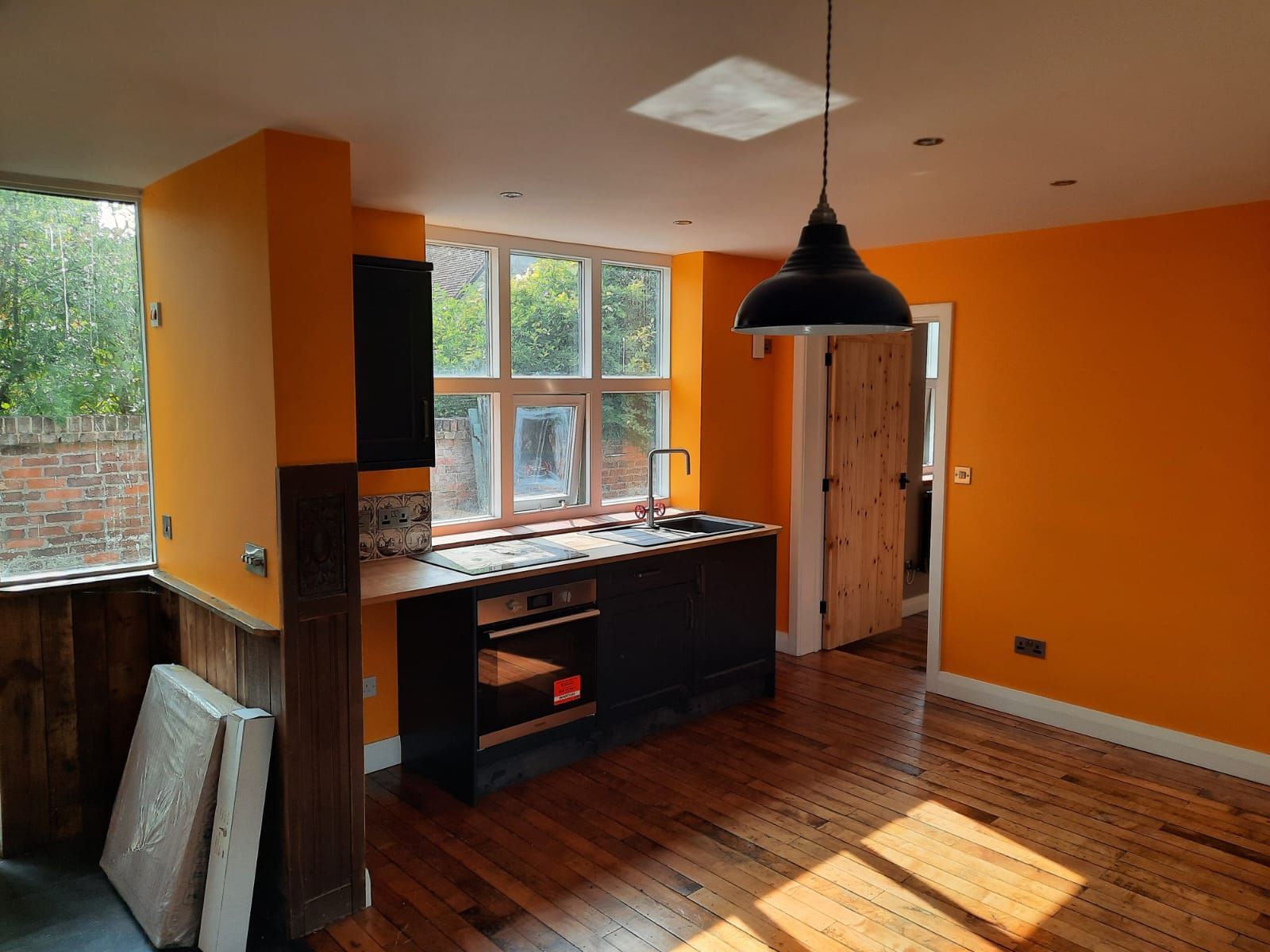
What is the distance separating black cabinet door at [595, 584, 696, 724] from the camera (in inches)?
162

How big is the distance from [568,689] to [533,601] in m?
0.48

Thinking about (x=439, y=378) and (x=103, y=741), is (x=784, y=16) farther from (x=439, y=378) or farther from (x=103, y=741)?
(x=103, y=741)

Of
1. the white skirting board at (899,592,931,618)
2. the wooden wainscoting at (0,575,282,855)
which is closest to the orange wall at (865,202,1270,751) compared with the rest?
the white skirting board at (899,592,931,618)

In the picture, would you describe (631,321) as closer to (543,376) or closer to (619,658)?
(543,376)

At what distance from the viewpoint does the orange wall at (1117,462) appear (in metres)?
→ 3.92

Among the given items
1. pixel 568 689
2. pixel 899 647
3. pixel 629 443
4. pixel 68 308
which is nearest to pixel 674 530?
pixel 629 443

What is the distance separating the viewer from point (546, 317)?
4797mm

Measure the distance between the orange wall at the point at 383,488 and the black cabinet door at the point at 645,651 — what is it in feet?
3.17

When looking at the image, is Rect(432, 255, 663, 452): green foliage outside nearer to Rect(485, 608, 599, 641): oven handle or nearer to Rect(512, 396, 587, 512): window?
Rect(512, 396, 587, 512): window

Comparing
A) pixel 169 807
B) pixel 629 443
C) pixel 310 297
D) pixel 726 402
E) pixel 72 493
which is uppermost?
pixel 310 297

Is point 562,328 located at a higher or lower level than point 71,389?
higher

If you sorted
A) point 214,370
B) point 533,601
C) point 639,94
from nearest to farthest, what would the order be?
point 639,94 → point 214,370 → point 533,601

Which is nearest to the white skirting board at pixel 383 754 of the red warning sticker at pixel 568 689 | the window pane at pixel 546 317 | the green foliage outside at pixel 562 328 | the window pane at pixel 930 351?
the red warning sticker at pixel 568 689

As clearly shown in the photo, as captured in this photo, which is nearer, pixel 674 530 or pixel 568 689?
pixel 568 689
